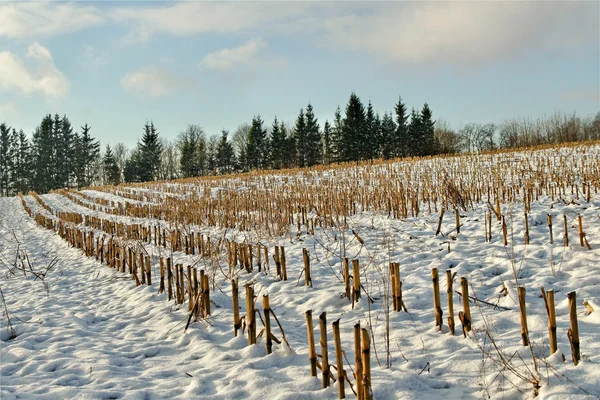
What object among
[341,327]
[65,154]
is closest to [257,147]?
[65,154]

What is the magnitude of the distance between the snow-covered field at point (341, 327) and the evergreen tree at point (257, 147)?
46.3 m

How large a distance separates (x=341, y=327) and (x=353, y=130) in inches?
1722

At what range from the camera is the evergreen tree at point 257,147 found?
52.1 m

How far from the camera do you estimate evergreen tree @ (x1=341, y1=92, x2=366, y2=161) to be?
45938 mm

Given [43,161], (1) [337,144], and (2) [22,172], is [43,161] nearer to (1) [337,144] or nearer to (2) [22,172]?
(2) [22,172]

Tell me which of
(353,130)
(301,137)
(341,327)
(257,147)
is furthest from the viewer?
(257,147)

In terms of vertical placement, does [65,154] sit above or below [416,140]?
above

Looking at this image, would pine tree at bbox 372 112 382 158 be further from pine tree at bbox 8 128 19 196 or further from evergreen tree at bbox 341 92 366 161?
pine tree at bbox 8 128 19 196

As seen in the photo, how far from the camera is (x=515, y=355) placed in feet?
8.91

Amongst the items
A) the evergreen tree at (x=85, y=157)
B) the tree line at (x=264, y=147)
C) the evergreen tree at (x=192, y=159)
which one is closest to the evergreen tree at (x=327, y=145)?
the tree line at (x=264, y=147)

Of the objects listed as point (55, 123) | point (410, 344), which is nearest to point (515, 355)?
point (410, 344)

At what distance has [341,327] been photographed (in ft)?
11.9

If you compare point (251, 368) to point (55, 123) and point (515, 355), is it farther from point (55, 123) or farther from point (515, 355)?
point (55, 123)

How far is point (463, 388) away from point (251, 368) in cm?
157
